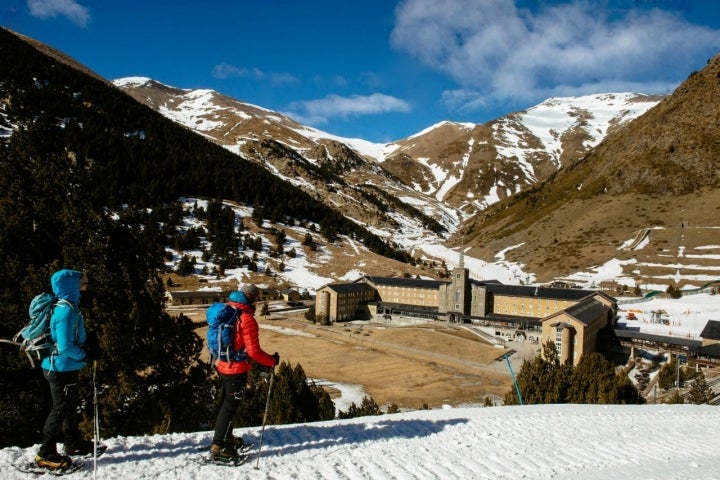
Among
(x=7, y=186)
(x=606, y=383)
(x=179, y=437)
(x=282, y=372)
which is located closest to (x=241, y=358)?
(x=179, y=437)

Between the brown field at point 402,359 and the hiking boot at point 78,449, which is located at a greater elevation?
the hiking boot at point 78,449

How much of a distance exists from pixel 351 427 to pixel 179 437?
4.39 m

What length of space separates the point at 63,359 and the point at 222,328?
264cm

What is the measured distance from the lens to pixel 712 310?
2913 inches

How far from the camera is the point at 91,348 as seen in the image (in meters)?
8.23

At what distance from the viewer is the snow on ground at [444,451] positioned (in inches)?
351

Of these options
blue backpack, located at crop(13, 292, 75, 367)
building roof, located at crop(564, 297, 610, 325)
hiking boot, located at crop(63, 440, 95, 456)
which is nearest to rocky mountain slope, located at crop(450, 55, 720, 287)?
building roof, located at crop(564, 297, 610, 325)

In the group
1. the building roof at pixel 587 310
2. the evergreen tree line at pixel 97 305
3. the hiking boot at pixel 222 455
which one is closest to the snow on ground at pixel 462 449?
the hiking boot at pixel 222 455

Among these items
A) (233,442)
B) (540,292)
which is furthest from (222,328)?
(540,292)

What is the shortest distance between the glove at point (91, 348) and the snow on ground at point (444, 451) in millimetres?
2025

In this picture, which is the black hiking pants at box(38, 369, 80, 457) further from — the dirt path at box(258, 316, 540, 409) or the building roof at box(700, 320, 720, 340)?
the building roof at box(700, 320, 720, 340)

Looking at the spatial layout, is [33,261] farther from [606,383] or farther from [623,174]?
[623,174]

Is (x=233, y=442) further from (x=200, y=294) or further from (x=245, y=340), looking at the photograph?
(x=200, y=294)

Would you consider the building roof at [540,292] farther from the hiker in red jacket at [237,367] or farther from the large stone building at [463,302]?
the hiker in red jacket at [237,367]
